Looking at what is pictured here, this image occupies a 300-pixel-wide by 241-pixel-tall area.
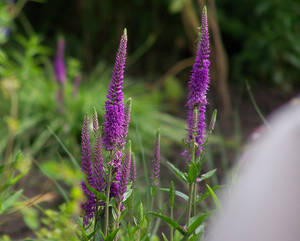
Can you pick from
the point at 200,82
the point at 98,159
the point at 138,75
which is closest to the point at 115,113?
the point at 98,159

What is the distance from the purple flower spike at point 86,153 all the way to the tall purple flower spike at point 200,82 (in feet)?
0.84

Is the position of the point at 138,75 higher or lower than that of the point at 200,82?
lower

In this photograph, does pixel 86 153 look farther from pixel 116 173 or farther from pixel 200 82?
pixel 200 82

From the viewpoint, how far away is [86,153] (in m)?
1.07

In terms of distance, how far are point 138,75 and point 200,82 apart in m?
4.82

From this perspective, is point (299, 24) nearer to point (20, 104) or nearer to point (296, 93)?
point (296, 93)

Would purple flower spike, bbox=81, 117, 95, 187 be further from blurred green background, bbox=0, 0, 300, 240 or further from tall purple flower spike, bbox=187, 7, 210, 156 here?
blurred green background, bbox=0, 0, 300, 240

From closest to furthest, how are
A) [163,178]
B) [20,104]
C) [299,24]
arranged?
[163,178] < [20,104] < [299,24]

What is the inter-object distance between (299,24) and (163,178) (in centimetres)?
273

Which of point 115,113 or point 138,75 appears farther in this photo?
point 138,75

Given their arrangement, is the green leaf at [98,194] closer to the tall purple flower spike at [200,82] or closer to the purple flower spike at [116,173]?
the purple flower spike at [116,173]

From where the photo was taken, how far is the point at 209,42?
3.48ft

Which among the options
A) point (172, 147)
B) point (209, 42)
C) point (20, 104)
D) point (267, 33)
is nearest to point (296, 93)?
point (267, 33)

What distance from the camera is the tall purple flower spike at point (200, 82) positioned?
3.42 ft
